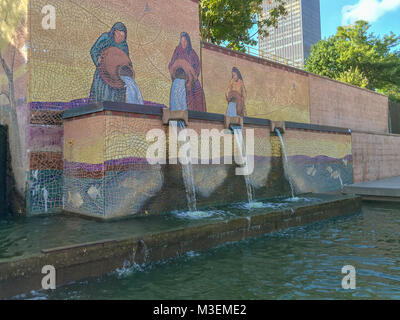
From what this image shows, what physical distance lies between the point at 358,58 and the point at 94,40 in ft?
76.1

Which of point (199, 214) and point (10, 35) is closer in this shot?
point (199, 214)

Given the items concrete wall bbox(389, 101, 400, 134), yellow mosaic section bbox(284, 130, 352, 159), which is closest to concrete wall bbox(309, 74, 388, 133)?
concrete wall bbox(389, 101, 400, 134)

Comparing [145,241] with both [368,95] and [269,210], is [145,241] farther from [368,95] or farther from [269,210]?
[368,95]

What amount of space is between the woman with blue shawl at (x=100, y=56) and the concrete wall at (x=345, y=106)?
1015cm

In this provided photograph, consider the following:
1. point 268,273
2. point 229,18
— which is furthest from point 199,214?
point 229,18

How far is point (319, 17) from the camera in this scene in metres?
117

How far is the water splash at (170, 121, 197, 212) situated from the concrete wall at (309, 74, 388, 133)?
10410mm

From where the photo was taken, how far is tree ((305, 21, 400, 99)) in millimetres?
25234

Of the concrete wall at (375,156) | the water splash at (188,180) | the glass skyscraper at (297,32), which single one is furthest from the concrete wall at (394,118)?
the glass skyscraper at (297,32)

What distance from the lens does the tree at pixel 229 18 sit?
16031 millimetres

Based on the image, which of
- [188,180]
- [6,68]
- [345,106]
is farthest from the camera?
[345,106]

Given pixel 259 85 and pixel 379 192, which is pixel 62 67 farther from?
pixel 379 192

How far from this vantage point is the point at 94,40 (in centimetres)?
796
